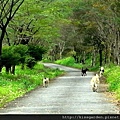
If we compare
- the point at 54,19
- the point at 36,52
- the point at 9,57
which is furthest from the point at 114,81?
the point at 36,52

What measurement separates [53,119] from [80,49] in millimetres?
61525

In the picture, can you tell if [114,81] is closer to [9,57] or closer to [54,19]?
[9,57]

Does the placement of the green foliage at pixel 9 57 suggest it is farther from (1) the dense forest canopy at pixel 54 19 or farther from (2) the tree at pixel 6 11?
(2) the tree at pixel 6 11

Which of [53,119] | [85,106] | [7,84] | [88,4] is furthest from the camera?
[88,4]

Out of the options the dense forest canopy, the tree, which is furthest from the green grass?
the tree

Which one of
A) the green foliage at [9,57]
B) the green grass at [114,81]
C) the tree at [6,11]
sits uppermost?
the tree at [6,11]

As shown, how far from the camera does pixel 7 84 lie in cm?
2541

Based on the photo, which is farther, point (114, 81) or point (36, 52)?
point (36, 52)

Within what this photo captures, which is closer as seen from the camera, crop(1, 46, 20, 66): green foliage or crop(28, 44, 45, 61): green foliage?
crop(1, 46, 20, 66): green foliage

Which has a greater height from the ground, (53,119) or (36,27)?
(36,27)

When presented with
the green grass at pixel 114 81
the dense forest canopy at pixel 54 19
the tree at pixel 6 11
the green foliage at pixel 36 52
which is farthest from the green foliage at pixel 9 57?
the green foliage at pixel 36 52

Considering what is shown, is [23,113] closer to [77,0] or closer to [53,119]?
[53,119]

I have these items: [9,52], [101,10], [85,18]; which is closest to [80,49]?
[85,18]

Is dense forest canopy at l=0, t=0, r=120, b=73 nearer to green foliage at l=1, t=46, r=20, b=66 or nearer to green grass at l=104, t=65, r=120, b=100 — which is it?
green foliage at l=1, t=46, r=20, b=66
